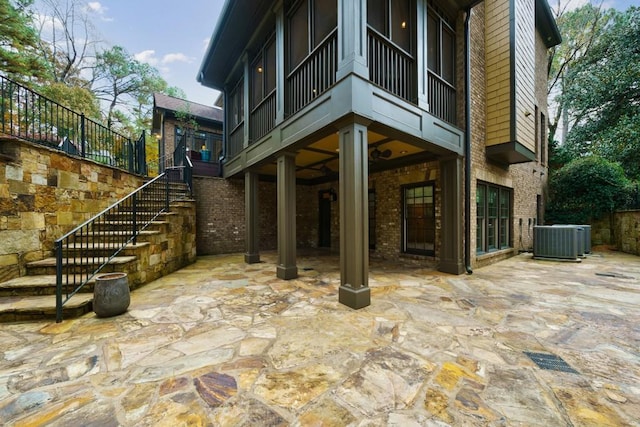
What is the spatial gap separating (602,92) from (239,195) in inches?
646

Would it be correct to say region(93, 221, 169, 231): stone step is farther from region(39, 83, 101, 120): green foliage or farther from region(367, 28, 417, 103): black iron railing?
region(39, 83, 101, 120): green foliage

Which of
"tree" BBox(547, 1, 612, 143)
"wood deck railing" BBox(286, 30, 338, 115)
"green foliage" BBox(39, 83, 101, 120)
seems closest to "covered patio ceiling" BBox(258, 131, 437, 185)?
"wood deck railing" BBox(286, 30, 338, 115)

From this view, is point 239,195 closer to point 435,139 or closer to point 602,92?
point 435,139

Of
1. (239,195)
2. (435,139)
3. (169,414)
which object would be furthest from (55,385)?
(239,195)

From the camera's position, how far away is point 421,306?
353 centimetres

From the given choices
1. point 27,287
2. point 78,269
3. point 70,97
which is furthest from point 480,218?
point 70,97

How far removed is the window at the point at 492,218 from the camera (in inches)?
251

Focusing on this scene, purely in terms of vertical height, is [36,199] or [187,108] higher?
[187,108]

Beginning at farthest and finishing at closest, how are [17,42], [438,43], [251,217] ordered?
[17,42] → [251,217] → [438,43]

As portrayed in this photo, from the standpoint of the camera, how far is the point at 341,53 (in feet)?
11.3

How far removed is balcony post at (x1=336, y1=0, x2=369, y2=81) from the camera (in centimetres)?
330

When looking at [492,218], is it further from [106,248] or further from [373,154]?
[106,248]

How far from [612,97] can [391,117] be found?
Answer: 14.2 m

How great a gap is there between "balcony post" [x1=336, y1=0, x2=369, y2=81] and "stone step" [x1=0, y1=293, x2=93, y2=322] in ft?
15.2
